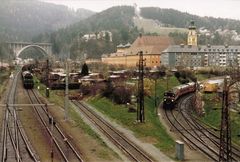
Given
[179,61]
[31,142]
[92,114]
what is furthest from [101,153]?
[179,61]

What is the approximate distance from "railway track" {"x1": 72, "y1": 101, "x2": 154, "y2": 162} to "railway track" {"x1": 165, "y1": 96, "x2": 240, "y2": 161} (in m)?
4.61

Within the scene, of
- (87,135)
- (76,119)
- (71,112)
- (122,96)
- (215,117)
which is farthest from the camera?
(122,96)

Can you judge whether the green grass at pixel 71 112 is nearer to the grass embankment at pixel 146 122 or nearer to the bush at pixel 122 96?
the grass embankment at pixel 146 122

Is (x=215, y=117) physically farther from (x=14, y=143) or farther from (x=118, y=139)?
(x=14, y=143)

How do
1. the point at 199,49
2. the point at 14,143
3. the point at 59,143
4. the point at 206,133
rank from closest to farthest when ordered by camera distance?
the point at 14,143 → the point at 59,143 → the point at 206,133 → the point at 199,49

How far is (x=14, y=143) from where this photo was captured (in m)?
28.2

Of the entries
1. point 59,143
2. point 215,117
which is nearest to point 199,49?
point 215,117

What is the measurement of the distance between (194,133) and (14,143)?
15004 millimetres

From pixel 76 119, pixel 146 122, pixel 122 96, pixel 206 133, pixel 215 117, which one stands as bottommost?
pixel 206 133

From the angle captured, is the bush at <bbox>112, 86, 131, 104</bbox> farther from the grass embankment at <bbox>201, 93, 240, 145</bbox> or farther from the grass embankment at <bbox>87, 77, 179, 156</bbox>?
the grass embankment at <bbox>201, 93, 240, 145</bbox>

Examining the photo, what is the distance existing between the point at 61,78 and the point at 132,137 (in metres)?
39.2

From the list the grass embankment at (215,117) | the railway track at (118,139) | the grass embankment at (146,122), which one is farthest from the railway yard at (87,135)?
the grass embankment at (215,117)

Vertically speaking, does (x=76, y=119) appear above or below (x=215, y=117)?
above

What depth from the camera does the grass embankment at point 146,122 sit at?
32.1 m
